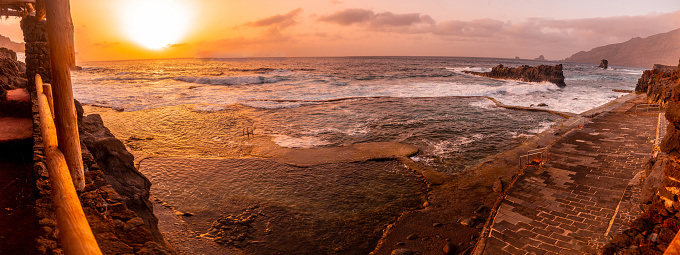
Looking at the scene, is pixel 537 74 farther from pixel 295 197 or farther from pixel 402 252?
pixel 402 252

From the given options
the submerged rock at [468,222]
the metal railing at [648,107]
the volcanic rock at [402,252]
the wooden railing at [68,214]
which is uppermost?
the metal railing at [648,107]

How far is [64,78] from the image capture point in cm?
511

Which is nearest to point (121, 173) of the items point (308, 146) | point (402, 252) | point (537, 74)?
point (402, 252)

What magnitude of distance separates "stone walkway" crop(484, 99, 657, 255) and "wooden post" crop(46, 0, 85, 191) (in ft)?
28.7

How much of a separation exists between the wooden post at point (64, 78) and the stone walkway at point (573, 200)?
345 inches

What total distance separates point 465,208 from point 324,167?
6.34 metres

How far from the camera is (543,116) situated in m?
26.0

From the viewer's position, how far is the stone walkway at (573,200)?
777cm

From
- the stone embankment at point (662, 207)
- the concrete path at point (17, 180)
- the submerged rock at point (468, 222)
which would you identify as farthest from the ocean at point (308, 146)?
the stone embankment at point (662, 207)

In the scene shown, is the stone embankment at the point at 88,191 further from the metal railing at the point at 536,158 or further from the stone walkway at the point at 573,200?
the metal railing at the point at 536,158

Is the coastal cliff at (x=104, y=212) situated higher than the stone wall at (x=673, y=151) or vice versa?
the stone wall at (x=673, y=151)

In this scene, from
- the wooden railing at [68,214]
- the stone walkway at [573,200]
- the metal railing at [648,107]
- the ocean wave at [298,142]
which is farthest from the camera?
the metal railing at [648,107]

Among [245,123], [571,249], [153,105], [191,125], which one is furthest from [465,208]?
[153,105]

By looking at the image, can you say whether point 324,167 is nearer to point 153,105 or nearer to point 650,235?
point 650,235
